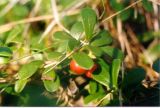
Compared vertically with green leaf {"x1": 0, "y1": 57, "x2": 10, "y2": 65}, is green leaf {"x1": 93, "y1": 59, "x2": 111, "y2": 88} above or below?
below

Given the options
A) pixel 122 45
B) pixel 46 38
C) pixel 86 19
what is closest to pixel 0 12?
pixel 46 38

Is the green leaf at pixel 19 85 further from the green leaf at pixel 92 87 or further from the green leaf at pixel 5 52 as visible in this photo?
the green leaf at pixel 92 87

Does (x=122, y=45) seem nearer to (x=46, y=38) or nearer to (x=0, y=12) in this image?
(x=46, y=38)

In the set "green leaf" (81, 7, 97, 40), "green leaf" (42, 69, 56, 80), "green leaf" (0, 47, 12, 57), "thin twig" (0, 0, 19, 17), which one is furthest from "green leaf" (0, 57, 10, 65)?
"thin twig" (0, 0, 19, 17)

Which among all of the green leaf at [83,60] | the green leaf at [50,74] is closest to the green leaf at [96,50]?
the green leaf at [83,60]

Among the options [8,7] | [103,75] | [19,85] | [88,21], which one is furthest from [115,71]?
[8,7]

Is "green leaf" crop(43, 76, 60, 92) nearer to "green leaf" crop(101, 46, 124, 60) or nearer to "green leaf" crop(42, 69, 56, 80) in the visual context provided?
"green leaf" crop(42, 69, 56, 80)
